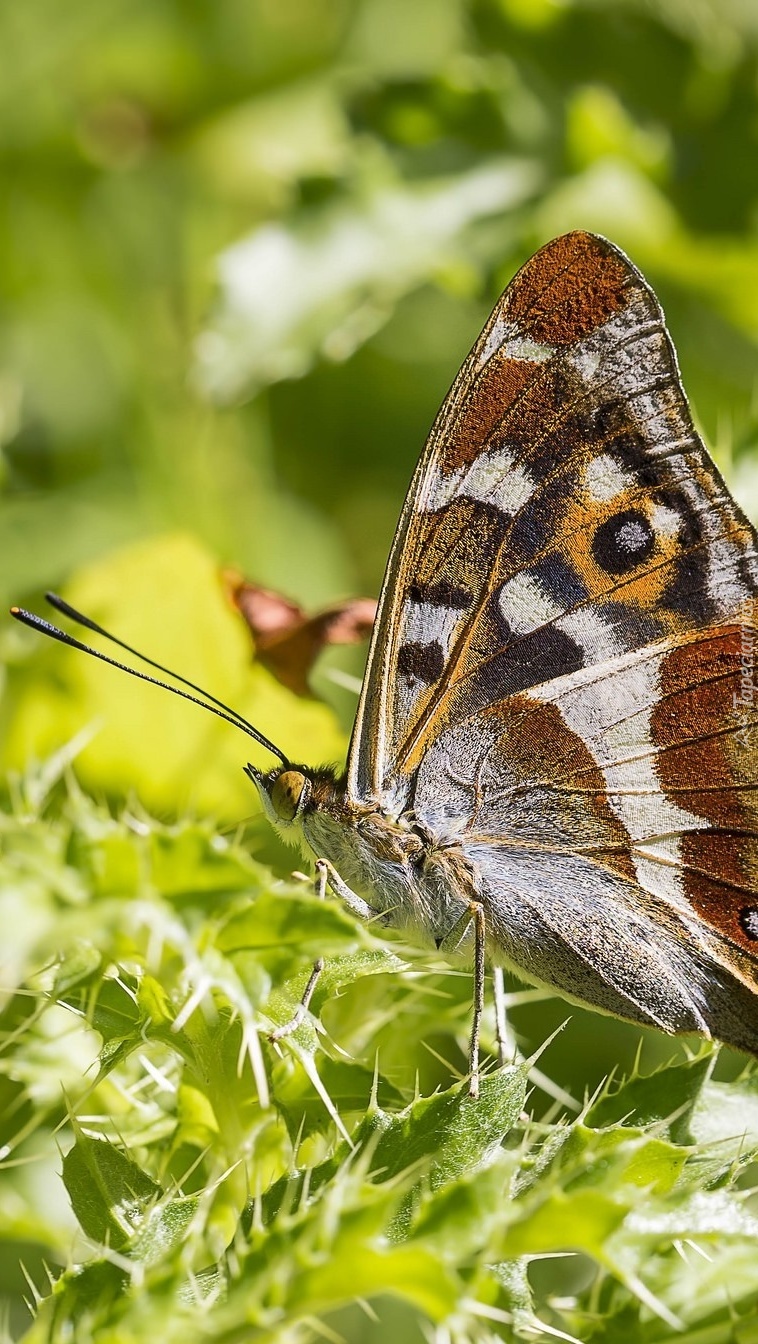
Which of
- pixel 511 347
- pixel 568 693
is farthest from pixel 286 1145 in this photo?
pixel 511 347

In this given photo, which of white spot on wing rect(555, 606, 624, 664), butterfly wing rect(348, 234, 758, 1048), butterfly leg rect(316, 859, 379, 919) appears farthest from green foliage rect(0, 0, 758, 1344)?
white spot on wing rect(555, 606, 624, 664)

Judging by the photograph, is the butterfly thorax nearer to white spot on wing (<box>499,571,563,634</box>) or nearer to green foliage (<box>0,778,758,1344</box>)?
green foliage (<box>0,778,758,1344</box>)

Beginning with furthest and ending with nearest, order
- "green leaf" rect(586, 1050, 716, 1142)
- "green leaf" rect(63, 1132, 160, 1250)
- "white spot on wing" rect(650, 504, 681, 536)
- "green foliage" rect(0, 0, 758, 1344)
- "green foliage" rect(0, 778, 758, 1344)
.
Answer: "white spot on wing" rect(650, 504, 681, 536) < "green leaf" rect(586, 1050, 716, 1142) < "green leaf" rect(63, 1132, 160, 1250) < "green foliage" rect(0, 0, 758, 1344) < "green foliage" rect(0, 778, 758, 1344)

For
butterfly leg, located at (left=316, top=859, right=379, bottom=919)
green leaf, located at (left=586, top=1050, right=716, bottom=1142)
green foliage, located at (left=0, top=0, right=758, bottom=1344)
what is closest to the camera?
green foliage, located at (left=0, top=0, right=758, bottom=1344)

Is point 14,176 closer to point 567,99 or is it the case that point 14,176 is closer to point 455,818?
point 567,99

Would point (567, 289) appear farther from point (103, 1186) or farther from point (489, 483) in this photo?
point (103, 1186)

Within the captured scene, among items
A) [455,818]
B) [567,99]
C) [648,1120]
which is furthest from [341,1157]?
[567,99]

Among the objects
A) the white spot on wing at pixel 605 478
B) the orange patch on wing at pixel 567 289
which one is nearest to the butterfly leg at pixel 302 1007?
the white spot on wing at pixel 605 478

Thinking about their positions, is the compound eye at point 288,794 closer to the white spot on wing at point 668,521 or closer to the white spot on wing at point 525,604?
the white spot on wing at point 525,604
